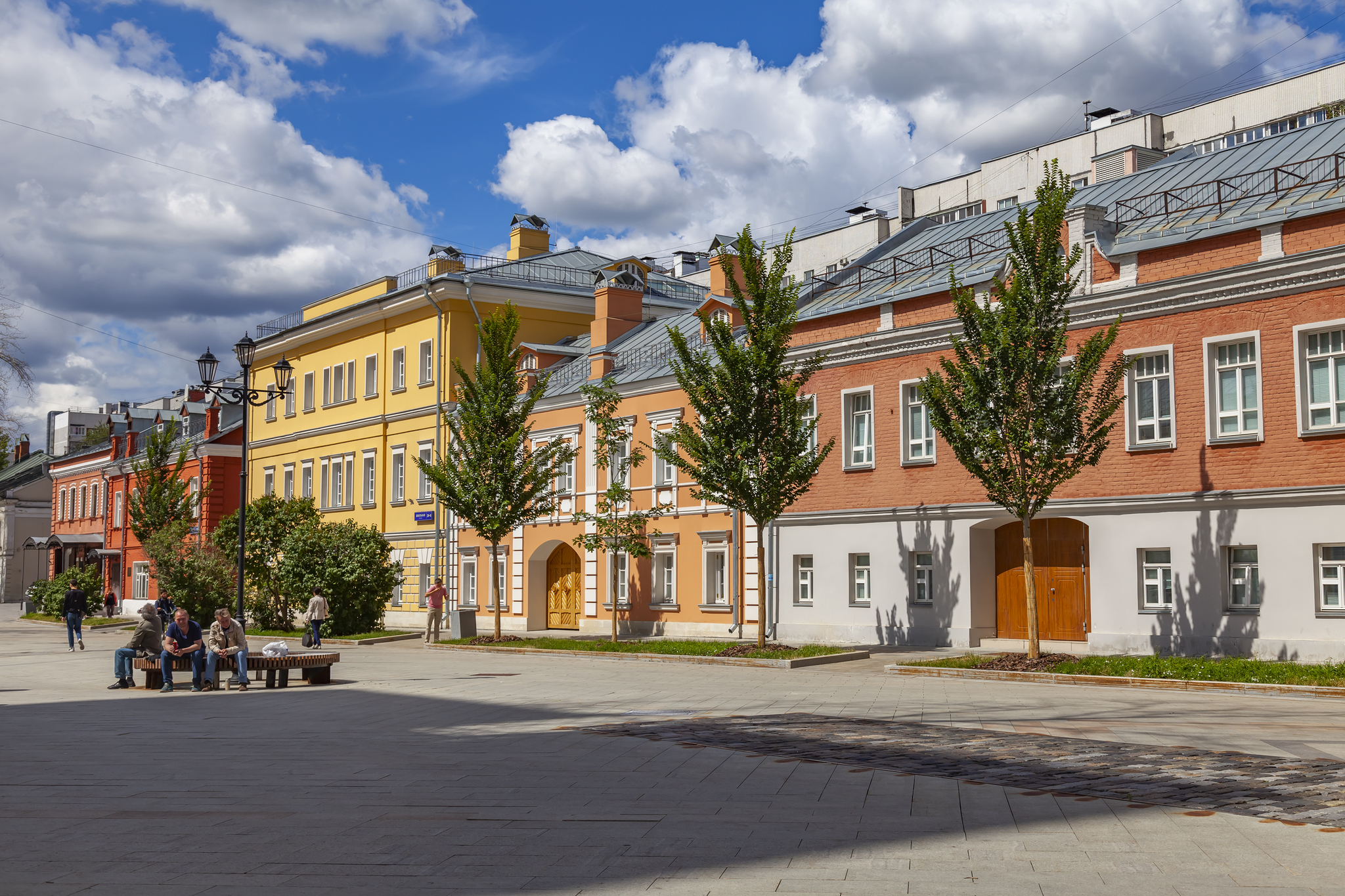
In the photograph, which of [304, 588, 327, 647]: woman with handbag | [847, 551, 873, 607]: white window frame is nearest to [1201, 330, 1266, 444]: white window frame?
[847, 551, 873, 607]: white window frame

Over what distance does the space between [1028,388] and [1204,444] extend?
3.79 meters

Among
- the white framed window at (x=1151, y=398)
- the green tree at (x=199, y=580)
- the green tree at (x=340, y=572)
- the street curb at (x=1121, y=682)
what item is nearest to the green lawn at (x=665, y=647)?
the street curb at (x=1121, y=682)

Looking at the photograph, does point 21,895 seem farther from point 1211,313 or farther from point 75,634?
point 75,634

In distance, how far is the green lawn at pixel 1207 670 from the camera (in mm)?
18859

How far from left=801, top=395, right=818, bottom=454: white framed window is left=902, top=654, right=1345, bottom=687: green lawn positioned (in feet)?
22.0

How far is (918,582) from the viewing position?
28953 millimetres

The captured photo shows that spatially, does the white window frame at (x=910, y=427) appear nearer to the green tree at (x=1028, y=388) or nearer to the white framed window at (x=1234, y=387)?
the green tree at (x=1028, y=388)

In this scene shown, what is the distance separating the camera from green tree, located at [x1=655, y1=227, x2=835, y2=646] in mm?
27078

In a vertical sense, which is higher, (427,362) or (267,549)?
(427,362)

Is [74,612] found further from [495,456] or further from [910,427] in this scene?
[910,427]

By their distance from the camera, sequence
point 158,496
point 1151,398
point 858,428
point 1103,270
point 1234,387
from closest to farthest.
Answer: point 1234,387
point 1151,398
point 1103,270
point 858,428
point 158,496

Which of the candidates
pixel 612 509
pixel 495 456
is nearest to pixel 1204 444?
pixel 612 509

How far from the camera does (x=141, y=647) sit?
22188 mm

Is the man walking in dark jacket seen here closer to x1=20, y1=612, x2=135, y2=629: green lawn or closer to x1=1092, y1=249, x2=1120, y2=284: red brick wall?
x1=20, y1=612, x2=135, y2=629: green lawn
